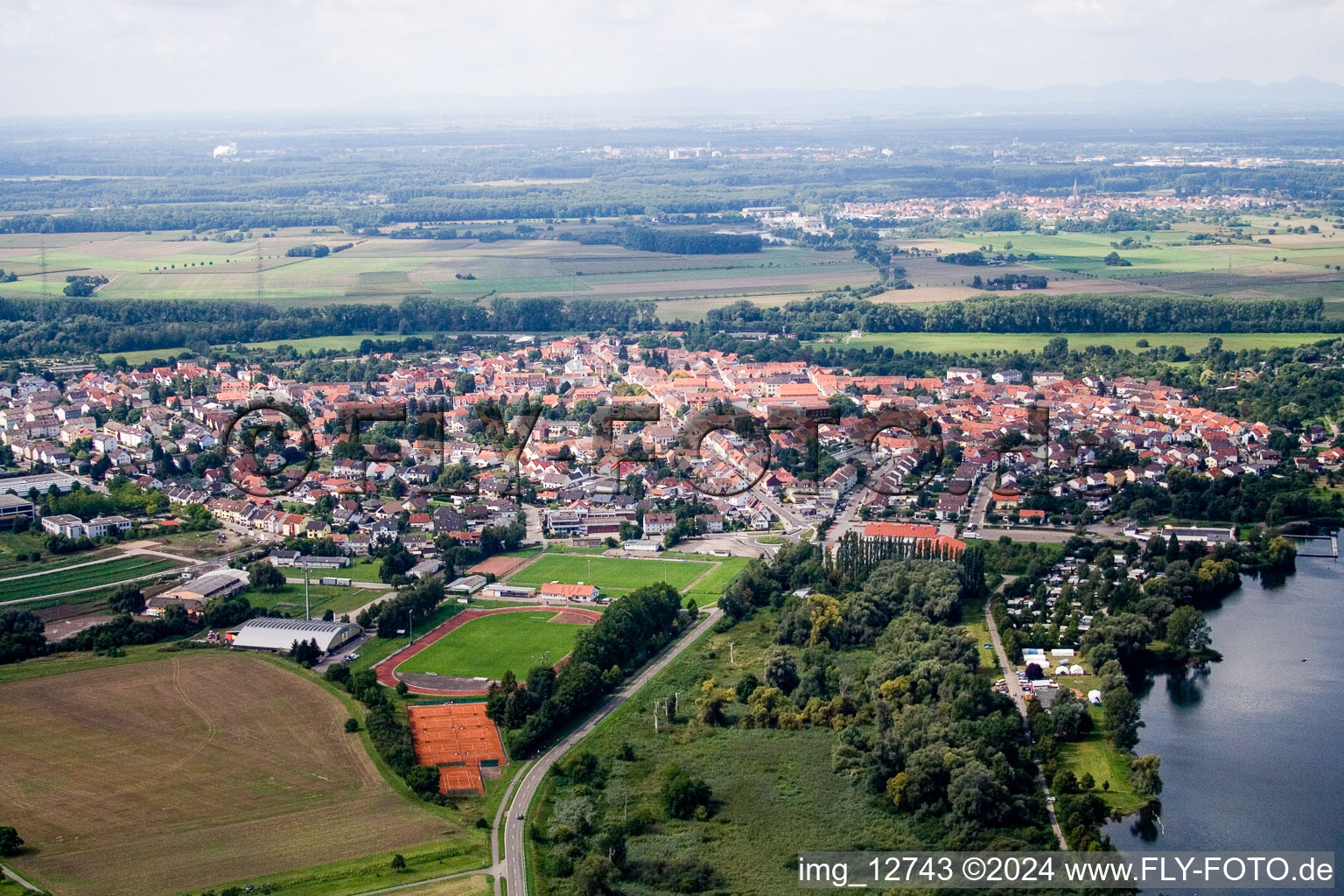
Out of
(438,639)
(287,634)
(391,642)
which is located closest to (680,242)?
(438,639)

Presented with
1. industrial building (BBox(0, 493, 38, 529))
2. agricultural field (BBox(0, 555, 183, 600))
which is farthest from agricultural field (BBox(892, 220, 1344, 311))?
agricultural field (BBox(0, 555, 183, 600))

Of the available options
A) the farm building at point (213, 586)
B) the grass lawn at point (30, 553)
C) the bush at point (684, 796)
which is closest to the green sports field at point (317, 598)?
the farm building at point (213, 586)

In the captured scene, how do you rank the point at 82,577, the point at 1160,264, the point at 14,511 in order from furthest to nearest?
the point at 1160,264
the point at 14,511
the point at 82,577

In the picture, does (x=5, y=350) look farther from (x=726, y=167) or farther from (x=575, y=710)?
(x=726, y=167)

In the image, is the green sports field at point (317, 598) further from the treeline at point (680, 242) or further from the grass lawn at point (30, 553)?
the treeline at point (680, 242)

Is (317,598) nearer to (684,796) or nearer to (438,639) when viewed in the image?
(438,639)

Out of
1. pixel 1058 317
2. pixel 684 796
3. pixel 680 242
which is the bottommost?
pixel 684 796
